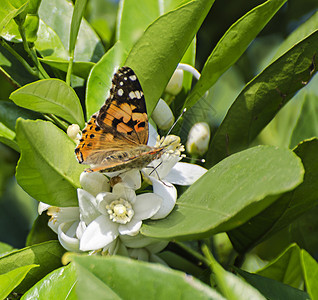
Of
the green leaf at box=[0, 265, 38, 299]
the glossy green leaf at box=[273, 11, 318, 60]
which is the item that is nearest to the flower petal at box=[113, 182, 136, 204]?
the green leaf at box=[0, 265, 38, 299]

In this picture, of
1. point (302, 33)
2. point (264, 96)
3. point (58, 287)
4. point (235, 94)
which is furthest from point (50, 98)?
point (302, 33)

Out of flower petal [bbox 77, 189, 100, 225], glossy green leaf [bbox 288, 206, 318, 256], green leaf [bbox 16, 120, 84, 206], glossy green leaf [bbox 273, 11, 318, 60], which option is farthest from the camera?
glossy green leaf [bbox 288, 206, 318, 256]

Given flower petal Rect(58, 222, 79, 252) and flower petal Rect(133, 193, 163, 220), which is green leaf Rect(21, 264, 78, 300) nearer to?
flower petal Rect(58, 222, 79, 252)

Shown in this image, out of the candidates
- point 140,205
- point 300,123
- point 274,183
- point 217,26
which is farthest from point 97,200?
point 217,26

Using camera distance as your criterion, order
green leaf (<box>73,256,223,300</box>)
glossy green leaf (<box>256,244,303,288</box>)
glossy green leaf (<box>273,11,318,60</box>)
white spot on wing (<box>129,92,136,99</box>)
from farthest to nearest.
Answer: glossy green leaf (<box>273,11,318,60</box>)
glossy green leaf (<box>256,244,303,288</box>)
white spot on wing (<box>129,92,136,99</box>)
green leaf (<box>73,256,223,300</box>)

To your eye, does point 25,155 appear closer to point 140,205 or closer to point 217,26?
point 140,205

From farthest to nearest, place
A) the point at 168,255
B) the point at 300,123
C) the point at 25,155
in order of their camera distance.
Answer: the point at 300,123
the point at 168,255
the point at 25,155
